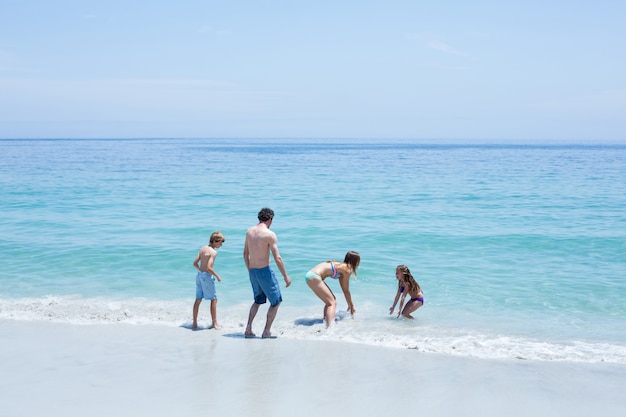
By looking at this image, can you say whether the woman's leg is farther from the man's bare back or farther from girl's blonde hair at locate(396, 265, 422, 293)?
the man's bare back

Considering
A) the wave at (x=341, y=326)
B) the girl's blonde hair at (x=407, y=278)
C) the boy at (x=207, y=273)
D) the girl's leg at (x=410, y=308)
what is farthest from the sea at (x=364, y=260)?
the girl's blonde hair at (x=407, y=278)

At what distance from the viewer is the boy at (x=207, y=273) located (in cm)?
763

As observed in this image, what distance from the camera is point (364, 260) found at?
12.8 m

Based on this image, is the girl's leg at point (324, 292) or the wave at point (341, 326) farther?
the girl's leg at point (324, 292)

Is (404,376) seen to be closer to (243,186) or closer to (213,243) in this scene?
(213,243)

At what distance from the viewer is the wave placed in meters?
6.87

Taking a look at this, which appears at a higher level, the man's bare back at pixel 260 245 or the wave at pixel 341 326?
the man's bare back at pixel 260 245

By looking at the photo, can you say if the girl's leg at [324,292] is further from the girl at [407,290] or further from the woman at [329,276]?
the girl at [407,290]

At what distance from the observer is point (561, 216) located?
18531 millimetres

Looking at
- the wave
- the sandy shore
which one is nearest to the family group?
the wave

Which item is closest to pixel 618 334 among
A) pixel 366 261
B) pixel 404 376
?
pixel 404 376

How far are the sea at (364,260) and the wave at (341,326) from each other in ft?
0.11

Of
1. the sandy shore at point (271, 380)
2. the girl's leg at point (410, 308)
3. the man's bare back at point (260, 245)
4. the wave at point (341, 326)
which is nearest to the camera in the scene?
the sandy shore at point (271, 380)

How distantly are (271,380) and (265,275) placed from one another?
177 centimetres
